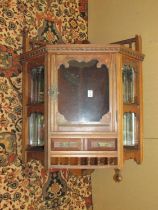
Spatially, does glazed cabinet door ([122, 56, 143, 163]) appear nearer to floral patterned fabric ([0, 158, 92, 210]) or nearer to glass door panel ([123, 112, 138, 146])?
glass door panel ([123, 112, 138, 146])

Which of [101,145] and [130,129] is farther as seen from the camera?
[130,129]

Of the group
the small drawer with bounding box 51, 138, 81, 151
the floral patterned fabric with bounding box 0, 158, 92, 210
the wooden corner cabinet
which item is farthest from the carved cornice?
the floral patterned fabric with bounding box 0, 158, 92, 210

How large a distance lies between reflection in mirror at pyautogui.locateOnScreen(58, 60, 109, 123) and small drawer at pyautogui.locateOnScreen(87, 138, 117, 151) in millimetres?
111

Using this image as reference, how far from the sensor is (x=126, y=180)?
2125 mm

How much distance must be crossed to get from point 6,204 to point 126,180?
30.3 inches

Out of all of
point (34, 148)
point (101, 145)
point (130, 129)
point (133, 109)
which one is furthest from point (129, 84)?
point (34, 148)

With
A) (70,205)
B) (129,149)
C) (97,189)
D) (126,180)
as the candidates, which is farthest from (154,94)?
(70,205)

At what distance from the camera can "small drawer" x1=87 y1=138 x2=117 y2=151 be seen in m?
1.73

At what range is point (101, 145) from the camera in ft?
5.67

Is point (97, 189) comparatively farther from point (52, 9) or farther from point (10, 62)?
point (52, 9)

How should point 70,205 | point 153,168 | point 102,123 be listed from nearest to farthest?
point 102,123 < point 153,168 < point 70,205

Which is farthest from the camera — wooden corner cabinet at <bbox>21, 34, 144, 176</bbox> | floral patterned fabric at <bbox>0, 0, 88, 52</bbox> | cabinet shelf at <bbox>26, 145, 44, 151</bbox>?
floral patterned fabric at <bbox>0, 0, 88, 52</bbox>

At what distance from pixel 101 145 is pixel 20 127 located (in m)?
0.53

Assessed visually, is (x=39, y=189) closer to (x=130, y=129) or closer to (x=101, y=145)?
(x=101, y=145)
